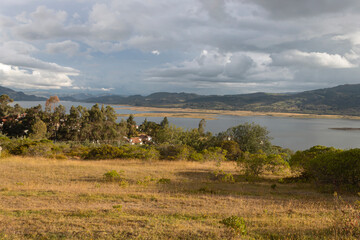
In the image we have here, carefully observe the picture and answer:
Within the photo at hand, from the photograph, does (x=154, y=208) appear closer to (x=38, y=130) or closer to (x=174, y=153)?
(x=174, y=153)

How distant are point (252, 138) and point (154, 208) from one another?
91.5ft

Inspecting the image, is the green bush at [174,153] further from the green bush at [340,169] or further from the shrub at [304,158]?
the green bush at [340,169]

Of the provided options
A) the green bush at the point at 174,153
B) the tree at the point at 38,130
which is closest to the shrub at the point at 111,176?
the green bush at the point at 174,153

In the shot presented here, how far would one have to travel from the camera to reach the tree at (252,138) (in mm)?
33875

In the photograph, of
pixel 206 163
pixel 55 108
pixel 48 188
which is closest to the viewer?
pixel 48 188

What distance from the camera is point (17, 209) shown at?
8.01 meters

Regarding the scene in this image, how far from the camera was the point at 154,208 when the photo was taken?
8.70 m

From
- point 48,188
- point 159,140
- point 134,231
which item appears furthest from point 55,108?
point 134,231

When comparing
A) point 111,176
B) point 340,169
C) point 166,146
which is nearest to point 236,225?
point 340,169

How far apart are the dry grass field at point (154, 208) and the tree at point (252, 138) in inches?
749

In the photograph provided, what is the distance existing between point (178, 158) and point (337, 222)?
18.3 metres

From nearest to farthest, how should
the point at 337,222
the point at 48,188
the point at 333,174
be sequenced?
the point at 337,222, the point at 48,188, the point at 333,174

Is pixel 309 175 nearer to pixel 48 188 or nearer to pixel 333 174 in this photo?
pixel 333 174

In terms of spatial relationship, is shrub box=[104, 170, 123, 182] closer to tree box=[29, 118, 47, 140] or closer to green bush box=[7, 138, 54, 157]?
green bush box=[7, 138, 54, 157]
